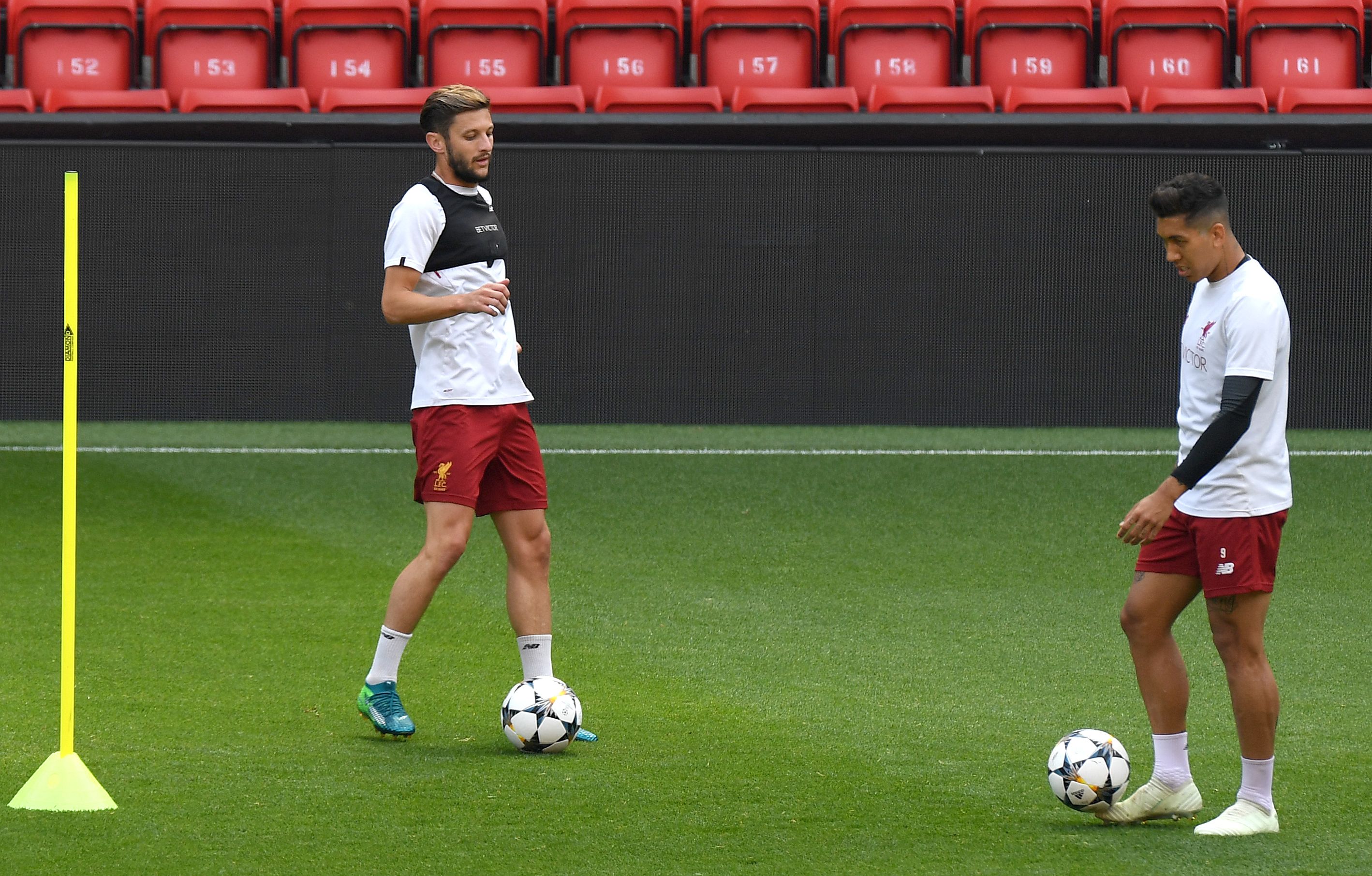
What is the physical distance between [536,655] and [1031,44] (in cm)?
887

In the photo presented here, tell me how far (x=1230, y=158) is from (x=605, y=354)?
4.28 meters

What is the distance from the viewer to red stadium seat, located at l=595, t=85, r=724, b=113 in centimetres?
1133

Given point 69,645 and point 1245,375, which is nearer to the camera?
point 1245,375

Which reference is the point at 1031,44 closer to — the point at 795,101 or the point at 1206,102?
the point at 1206,102

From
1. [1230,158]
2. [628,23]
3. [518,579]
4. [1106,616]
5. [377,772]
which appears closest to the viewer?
[377,772]

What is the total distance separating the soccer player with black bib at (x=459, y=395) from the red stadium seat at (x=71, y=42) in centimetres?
838

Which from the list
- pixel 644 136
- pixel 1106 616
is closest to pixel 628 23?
pixel 644 136

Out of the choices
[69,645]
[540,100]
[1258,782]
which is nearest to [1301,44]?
[540,100]

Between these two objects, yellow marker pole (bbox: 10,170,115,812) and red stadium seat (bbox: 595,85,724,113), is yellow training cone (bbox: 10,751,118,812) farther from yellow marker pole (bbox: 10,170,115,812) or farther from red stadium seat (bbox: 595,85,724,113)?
red stadium seat (bbox: 595,85,724,113)

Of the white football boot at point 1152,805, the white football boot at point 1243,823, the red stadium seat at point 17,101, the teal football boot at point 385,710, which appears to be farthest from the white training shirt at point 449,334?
the red stadium seat at point 17,101

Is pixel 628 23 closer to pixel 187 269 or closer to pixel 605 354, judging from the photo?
pixel 605 354

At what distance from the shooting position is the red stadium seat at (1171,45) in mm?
12266

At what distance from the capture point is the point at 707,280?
11.1 m

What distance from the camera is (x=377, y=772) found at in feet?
14.1
